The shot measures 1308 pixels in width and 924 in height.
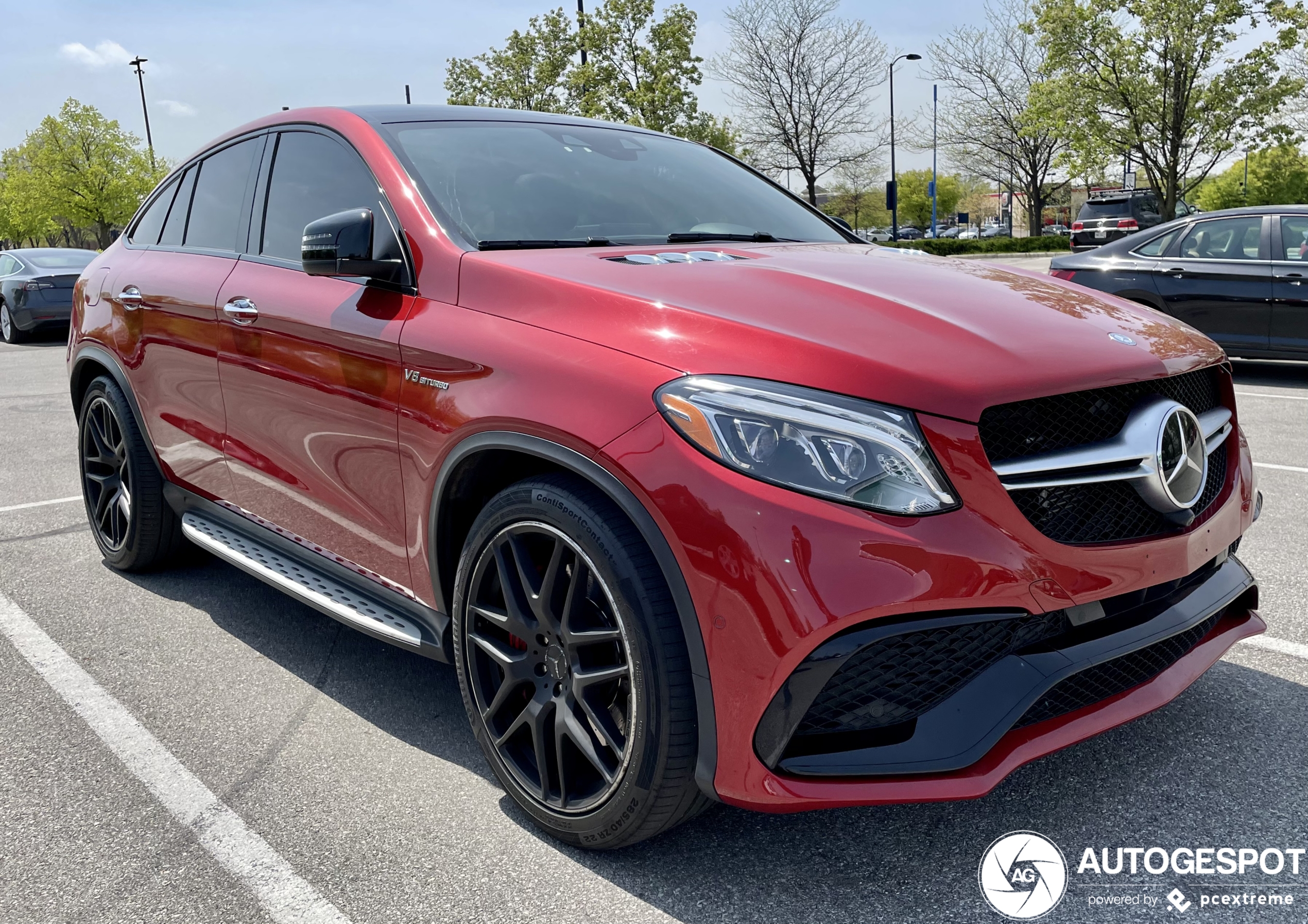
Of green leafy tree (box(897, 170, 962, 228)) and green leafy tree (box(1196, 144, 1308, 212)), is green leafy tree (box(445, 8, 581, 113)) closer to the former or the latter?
green leafy tree (box(1196, 144, 1308, 212))

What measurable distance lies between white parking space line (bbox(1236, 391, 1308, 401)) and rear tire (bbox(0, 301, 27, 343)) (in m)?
16.4

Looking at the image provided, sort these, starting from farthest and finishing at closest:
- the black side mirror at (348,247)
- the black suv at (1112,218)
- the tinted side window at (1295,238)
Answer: the black suv at (1112,218) → the tinted side window at (1295,238) → the black side mirror at (348,247)

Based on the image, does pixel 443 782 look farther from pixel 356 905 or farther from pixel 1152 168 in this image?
pixel 1152 168

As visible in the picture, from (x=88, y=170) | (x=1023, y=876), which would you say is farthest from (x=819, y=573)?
(x=88, y=170)

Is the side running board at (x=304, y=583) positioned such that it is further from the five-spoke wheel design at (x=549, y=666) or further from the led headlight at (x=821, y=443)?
the led headlight at (x=821, y=443)

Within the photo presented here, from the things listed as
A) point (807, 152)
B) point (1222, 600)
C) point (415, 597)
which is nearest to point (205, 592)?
point (415, 597)

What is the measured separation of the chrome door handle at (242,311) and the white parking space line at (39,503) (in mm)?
3211

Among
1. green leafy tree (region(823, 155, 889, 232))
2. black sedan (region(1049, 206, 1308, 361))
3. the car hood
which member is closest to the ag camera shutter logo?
the car hood

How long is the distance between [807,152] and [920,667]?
39889mm

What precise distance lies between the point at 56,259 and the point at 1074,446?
18.1m

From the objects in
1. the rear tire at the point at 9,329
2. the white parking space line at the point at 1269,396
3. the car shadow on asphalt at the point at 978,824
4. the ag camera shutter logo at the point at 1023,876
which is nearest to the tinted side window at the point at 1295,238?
the white parking space line at the point at 1269,396

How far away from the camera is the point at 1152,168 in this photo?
95.0ft

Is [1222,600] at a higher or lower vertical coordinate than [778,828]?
higher

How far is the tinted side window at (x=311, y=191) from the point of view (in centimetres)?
309
